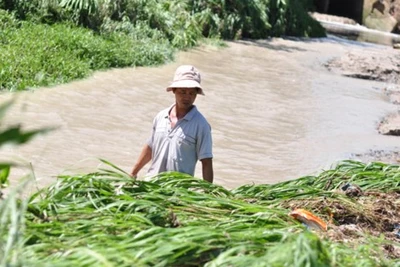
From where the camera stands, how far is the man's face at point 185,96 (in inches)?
210

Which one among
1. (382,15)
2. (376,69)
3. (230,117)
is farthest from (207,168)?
(382,15)

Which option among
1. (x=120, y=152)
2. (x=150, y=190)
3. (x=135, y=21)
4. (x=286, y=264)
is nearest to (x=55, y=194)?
(x=150, y=190)

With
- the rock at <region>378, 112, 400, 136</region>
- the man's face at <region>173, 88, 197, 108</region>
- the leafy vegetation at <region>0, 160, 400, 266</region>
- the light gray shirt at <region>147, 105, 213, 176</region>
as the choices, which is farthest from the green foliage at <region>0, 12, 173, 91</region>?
the leafy vegetation at <region>0, 160, 400, 266</region>

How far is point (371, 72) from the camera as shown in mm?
17500

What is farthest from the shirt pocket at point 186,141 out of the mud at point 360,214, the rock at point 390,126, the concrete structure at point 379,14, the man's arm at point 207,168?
the concrete structure at point 379,14

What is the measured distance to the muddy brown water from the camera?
8.72 meters

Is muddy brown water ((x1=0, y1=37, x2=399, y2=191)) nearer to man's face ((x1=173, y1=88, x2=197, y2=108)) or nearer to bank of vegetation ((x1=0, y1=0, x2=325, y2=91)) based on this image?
bank of vegetation ((x1=0, y1=0, x2=325, y2=91))

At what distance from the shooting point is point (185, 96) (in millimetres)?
5371

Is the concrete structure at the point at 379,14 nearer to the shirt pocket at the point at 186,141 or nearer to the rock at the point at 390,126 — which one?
the rock at the point at 390,126

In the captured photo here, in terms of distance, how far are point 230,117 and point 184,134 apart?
622 cm

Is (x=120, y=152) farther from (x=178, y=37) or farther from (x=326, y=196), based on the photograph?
(x=178, y=37)

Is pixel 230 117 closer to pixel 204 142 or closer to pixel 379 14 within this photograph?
pixel 204 142

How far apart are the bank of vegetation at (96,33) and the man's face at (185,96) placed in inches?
216

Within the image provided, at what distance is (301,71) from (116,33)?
4.20m
